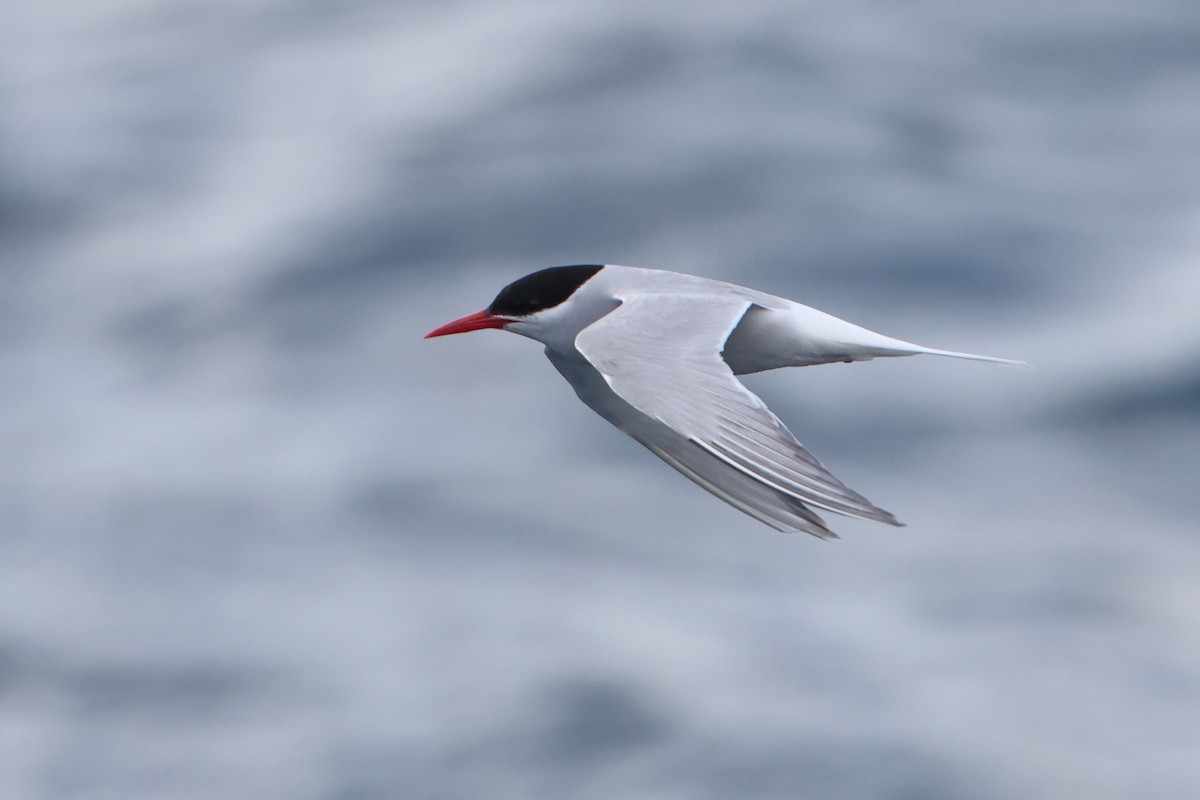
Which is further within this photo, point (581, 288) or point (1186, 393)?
point (1186, 393)

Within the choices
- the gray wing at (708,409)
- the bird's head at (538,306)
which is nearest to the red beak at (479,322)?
the bird's head at (538,306)

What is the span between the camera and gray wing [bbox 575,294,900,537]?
4465 millimetres

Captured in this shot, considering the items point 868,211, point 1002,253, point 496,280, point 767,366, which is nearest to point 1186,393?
point 1002,253

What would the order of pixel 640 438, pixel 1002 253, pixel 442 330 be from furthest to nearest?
pixel 1002 253 < pixel 442 330 < pixel 640 438

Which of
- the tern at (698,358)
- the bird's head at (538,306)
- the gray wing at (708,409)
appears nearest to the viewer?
the gray wing at (708,409)

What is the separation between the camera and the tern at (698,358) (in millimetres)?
4590

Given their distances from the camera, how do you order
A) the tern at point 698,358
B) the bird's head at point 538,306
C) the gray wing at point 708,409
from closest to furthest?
the gray wing at point 708,409, the tern at point 698,358, the bird's head at point 538,306

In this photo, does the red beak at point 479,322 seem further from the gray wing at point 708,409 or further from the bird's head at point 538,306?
the gray wing at point 708,409

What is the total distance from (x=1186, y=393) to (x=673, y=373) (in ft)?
41.7

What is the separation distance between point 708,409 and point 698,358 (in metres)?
0.36

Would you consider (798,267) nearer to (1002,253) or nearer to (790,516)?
(1002,253)

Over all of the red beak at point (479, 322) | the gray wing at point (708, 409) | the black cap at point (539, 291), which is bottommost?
the gray wing at point (708, 409)

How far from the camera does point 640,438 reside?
18.7ft

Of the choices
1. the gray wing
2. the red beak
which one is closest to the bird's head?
the red beak
